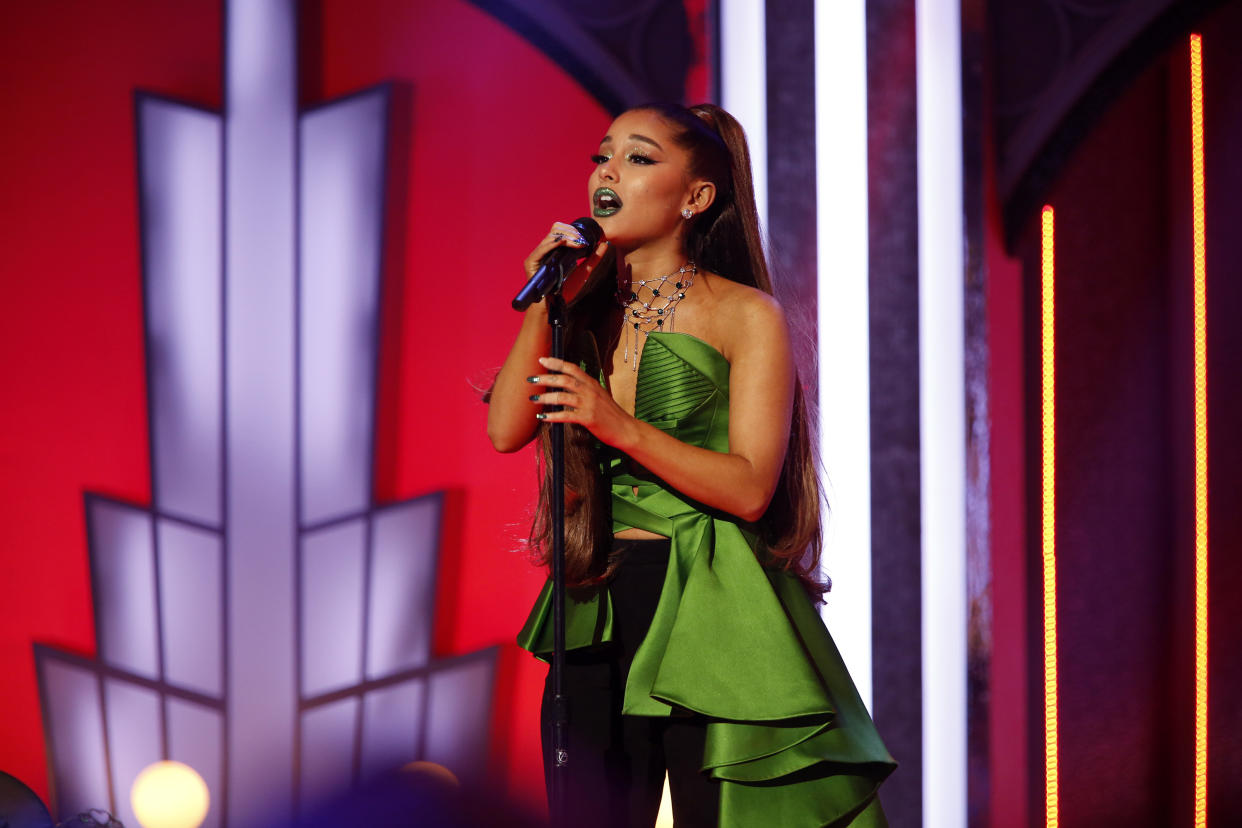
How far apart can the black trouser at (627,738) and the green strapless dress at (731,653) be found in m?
0.03

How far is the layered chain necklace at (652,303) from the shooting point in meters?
1.56

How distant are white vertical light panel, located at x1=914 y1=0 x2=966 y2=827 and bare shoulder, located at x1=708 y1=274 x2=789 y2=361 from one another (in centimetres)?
107

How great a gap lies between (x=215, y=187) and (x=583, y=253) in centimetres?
140

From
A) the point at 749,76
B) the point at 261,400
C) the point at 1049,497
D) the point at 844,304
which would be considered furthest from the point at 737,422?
the point at 1049,497

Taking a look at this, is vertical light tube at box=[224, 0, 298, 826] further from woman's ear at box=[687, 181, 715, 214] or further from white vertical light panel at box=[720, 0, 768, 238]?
woman's ear at box=[687, 181, 715, 214]

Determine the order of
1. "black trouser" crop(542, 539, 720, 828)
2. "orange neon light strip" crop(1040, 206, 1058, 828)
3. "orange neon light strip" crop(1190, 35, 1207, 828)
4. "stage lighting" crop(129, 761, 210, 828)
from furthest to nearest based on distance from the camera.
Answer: "orange neon light strip" crop(1190, 35, 1207, 828) → "orange neon light strip" crop(1040, 206, 1058, 828) → "stage lighting" crop(129, 761, 210, 828) → "black trouser" crop(542, 539, 720, 828)

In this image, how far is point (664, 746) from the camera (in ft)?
4.88

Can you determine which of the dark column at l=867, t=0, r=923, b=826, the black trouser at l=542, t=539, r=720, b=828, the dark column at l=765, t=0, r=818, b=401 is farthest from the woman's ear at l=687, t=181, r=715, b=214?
the dark column at l=867, t=0, r=923, b=826

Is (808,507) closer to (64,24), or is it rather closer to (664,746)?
(664,746)

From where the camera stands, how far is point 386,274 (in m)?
2.55

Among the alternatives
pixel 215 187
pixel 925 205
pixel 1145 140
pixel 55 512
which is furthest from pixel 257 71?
pixel 1145 140

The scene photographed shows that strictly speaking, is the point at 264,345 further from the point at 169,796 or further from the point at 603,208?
the point at 603,208

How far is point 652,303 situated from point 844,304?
100cm

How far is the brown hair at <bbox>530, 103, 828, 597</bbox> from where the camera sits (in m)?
1.54
